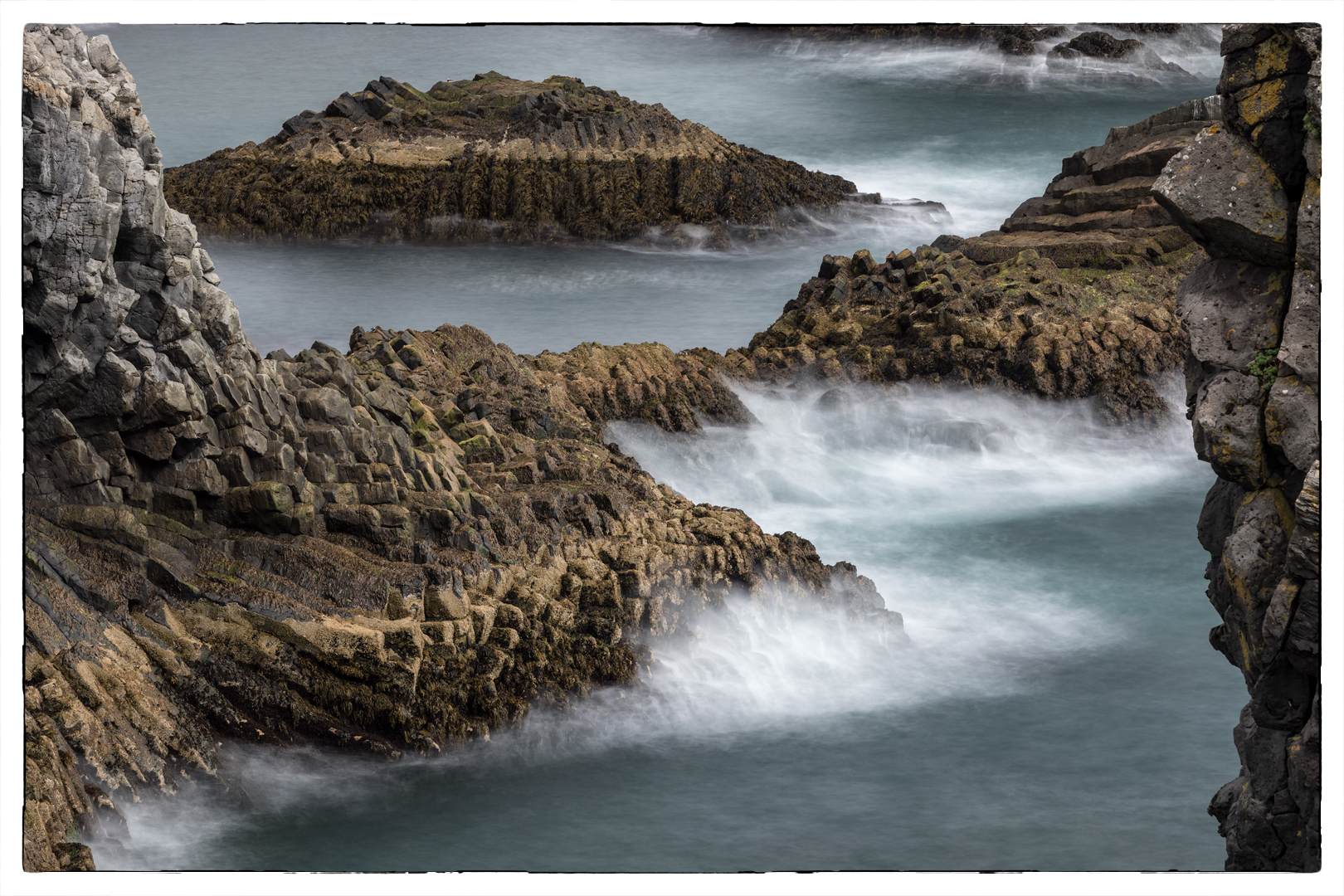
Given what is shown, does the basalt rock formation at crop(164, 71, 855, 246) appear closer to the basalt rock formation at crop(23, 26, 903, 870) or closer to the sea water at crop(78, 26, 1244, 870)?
the sea water at crop(78, 26, 1244, 870)

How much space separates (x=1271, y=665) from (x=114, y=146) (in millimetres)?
8825

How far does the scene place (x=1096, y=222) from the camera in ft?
94.6

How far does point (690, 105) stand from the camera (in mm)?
17172

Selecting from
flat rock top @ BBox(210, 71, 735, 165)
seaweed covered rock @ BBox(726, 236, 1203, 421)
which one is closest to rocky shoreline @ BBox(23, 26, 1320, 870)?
flat rock top @ BBox(210, 71, 735, 165)

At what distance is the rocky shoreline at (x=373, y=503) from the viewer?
10.5 m

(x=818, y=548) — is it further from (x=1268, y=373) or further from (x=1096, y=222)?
(x=1096, y=222)

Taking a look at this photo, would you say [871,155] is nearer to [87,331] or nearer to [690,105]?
[690,105]

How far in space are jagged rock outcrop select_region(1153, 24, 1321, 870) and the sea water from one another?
2.91 feet

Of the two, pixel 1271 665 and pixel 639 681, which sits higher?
pixel 1271 665

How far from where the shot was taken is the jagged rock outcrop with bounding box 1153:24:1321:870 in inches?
402

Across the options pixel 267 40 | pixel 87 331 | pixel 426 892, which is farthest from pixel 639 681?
pixel 267 40

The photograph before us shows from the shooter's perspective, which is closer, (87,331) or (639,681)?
(87,331)

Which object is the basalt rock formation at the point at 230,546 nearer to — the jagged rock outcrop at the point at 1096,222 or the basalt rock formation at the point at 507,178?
the basalt rock formation at the point at 507,178

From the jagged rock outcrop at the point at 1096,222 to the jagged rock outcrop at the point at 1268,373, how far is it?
1662 cm
